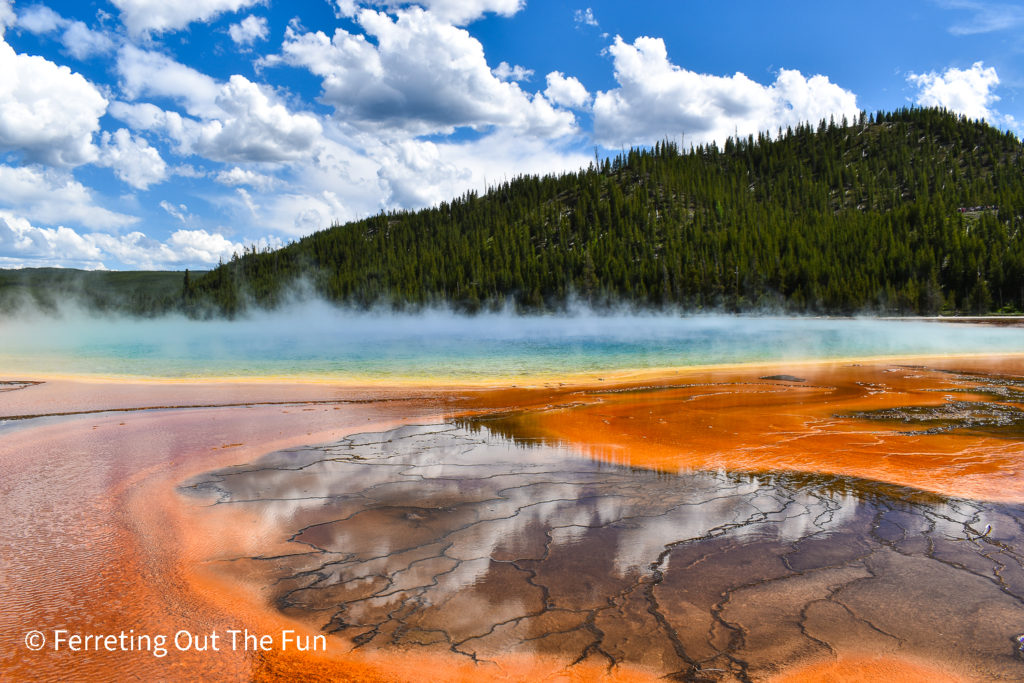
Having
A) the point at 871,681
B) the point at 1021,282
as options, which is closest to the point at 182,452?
the point at 871,681

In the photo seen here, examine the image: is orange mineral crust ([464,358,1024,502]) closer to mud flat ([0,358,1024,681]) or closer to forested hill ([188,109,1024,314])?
mud flat ([0,358,1024,681])

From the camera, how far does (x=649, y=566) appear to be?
5.28m

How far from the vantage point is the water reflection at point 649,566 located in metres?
4.13

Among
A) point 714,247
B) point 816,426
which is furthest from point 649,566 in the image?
point 714,247

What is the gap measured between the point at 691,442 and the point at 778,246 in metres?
126

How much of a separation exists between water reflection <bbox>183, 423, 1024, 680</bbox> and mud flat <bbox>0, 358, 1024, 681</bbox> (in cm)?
3

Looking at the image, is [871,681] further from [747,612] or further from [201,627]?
[201,627]

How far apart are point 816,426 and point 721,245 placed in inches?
4937

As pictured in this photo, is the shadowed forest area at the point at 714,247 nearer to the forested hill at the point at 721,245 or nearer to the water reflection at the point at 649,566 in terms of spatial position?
the forested hill at the point at 721,245

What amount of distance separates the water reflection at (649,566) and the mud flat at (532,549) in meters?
0.03

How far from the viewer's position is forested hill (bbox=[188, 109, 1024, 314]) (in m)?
100

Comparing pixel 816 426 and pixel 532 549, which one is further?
pixel 816 426

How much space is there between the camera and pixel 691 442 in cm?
1086

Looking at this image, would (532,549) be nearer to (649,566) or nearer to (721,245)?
(649,566)
